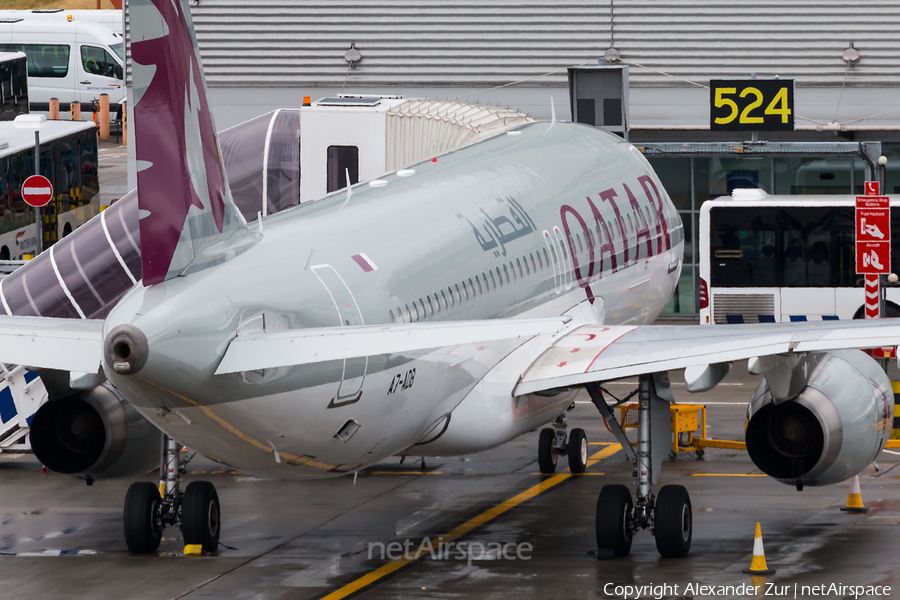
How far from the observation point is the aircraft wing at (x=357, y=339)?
13719mm

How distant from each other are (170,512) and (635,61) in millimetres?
24689

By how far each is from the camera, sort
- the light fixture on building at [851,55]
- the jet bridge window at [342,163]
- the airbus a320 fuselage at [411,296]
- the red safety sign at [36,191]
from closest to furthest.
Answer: the airbus a320 fuselage at [411,296], the jet bridge window at [342,163], the red safety sign at [36,191], the light fixture on building at [851,55]

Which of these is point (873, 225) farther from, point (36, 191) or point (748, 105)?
point (36, 191)

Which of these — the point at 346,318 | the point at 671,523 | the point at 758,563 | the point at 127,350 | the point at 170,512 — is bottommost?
the point at 758,563

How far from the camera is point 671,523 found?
18.7 m

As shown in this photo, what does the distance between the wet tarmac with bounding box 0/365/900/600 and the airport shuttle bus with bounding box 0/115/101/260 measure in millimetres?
16810

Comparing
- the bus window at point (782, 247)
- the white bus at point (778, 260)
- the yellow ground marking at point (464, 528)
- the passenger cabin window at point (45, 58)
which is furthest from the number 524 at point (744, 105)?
the passenger cabin window at point (45, 58)

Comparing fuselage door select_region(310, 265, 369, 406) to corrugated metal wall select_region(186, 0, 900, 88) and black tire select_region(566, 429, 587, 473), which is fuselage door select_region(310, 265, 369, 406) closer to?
black tire select_region(566, 429, 587, 473)

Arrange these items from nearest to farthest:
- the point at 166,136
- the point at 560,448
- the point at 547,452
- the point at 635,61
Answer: the point at 166,136 < the point at 547,452 < the point at 560,448 < the point at 635,61

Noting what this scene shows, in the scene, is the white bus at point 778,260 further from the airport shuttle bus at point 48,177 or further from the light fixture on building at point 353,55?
the airport shuttle bus at point 48,177

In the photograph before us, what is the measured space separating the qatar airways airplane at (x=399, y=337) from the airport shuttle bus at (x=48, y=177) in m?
20.8

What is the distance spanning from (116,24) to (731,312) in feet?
162

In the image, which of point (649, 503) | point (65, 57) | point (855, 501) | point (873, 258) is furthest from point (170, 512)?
point (65, 57)

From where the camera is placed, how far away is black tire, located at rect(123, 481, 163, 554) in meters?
19.4
